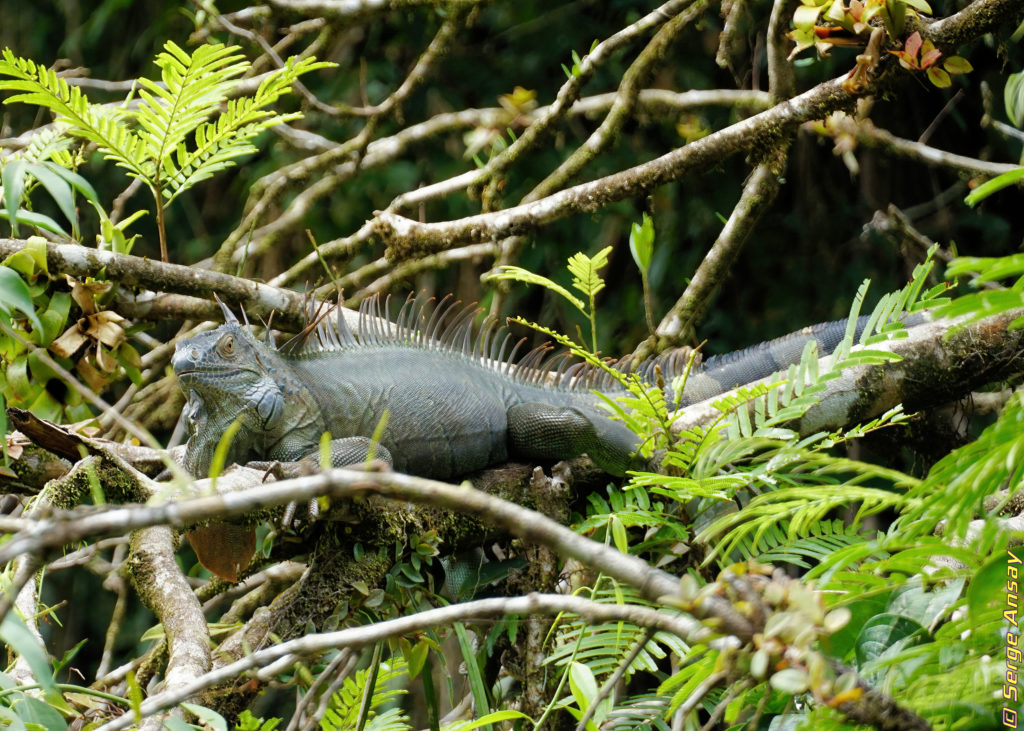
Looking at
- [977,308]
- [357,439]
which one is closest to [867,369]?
[357,439]

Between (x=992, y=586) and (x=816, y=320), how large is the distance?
4.05 metres

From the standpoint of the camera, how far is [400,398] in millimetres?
3104

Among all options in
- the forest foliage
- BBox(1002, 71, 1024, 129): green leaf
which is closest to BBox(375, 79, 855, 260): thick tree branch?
the forest foliage

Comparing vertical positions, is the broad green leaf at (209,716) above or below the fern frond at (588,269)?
below

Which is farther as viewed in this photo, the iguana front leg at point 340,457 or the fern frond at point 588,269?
the fern frond at point 588,269

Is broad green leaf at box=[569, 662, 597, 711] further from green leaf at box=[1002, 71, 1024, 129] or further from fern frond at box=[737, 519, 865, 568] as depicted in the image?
green leaf at box=[1002, 71, 1024, 129]

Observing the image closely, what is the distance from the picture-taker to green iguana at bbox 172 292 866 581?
2.85 metres

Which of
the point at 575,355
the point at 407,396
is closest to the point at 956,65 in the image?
the point at 575,355

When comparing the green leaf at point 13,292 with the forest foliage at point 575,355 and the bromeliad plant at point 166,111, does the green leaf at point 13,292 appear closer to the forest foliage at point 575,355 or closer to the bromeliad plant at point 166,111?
the forest foliage at point 575,355

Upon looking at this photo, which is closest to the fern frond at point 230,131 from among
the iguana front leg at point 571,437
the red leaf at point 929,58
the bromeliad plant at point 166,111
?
the bromeliad plant at point 166,111

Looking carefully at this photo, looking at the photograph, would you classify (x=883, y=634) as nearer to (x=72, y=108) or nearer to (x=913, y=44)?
(x=913, y=44)

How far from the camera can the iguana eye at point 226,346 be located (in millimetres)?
2844

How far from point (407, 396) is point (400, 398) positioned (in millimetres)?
25

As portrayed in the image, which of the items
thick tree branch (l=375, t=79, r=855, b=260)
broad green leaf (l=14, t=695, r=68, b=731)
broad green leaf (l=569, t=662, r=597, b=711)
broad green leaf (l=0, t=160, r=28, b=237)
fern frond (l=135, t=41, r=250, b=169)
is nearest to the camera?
broad green leaf (l=569, t=662, r=597, b=711)
